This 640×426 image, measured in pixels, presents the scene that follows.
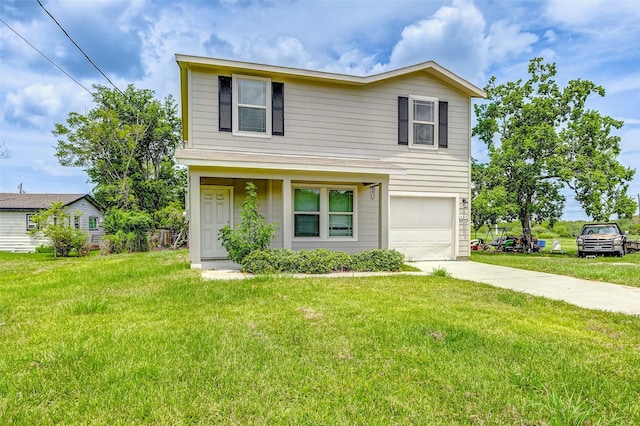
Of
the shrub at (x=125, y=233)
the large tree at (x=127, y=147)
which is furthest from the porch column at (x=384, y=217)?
the large tree at (x=127, y=147)

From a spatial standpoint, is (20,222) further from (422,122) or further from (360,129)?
(422,122)

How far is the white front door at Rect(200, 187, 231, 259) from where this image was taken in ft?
34.6

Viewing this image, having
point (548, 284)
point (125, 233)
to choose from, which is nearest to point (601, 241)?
point (548, 284)

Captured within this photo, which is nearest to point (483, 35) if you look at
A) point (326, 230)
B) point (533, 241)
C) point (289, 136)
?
point (289, 136)

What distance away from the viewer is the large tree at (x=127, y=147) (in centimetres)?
2291

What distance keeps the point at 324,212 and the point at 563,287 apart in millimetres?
6056

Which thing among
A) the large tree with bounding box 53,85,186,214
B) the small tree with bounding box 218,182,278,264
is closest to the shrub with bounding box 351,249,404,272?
the small tree with bounding box 218,182,278,264

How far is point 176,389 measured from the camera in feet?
8.80

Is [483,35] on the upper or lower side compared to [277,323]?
upper

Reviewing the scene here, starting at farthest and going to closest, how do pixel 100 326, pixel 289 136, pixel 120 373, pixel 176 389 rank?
pixel 289 136 → pixel 100 326 → pixel 120 373 → pixel 176 389

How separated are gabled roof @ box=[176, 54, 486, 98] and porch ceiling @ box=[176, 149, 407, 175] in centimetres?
221

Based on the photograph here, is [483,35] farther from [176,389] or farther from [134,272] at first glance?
[176,389]

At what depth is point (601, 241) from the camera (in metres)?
15.4

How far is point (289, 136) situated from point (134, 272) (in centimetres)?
527
